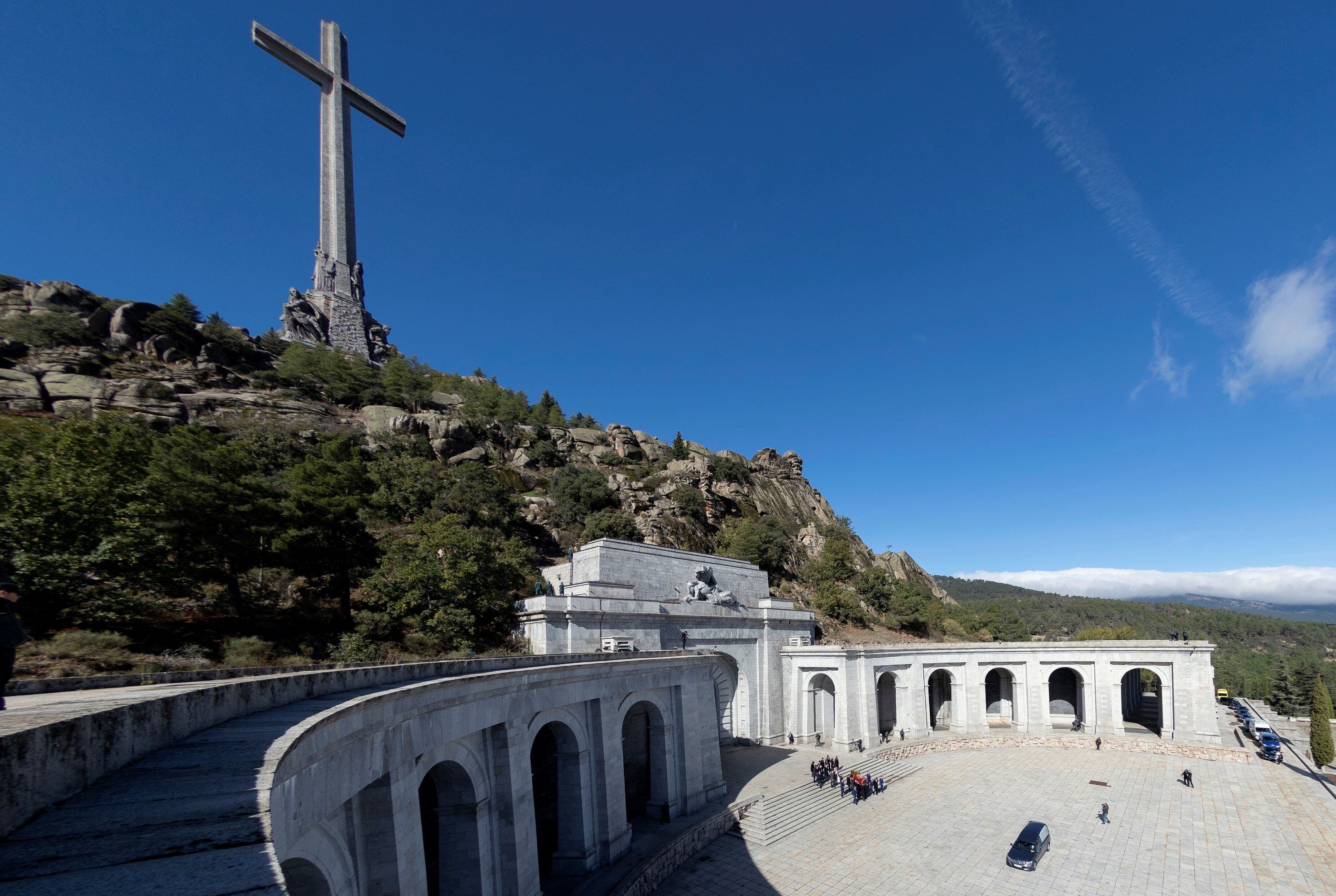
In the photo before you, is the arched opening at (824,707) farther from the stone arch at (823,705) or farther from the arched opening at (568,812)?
the arched opening at (568,812)

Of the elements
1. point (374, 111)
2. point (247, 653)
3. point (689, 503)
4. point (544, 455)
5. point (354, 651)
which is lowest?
point (354, 651)

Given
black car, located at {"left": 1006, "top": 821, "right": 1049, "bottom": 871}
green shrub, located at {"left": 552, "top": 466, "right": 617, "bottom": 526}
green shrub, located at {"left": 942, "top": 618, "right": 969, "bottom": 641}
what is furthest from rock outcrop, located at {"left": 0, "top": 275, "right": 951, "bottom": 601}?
black car, located at {"left": 1006, "top": 821, "right": 1049, "bottom": 871}

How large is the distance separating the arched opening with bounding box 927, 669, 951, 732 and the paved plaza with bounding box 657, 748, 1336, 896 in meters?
12.2

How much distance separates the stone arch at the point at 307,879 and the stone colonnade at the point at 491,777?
3 centimetres

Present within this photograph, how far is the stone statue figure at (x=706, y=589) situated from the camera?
3394cm

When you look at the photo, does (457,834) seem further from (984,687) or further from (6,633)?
(984,687)

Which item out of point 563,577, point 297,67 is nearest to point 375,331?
point 297,67

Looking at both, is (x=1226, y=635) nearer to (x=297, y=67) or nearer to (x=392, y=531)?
(x=392, y=531)

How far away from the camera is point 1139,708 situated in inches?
1791

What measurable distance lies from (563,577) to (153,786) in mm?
29111

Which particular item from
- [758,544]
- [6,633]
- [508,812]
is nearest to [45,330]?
[508,812]

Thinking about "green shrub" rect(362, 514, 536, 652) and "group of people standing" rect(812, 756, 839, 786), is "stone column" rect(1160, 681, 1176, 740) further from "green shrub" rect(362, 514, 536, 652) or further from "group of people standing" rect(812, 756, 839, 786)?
"green shrub" rect(362, 514, 536, 652)

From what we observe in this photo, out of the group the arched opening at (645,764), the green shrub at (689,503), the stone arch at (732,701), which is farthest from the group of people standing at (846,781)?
the green shrub at (689,503)

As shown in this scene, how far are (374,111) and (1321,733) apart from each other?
339ft
